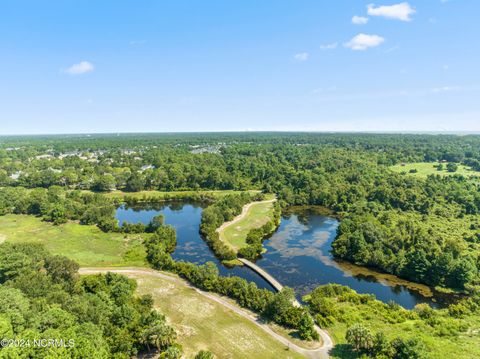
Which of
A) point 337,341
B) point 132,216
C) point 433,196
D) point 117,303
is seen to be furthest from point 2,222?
point 433,196

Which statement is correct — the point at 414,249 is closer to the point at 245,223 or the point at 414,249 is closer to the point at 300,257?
the point at 300,257

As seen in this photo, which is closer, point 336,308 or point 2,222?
point 336,308

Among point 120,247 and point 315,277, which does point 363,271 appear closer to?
point 315,277

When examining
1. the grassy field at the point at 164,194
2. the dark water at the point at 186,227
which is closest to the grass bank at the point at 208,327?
the dark water at the point at 186,227

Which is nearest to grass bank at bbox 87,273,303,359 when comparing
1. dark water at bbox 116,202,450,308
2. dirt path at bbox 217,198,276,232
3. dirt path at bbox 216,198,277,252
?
dark water at bbox 116,202,450,308

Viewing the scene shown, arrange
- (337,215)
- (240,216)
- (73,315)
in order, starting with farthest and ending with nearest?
1. (337,215)
2. (240,216)
3. (73,315)

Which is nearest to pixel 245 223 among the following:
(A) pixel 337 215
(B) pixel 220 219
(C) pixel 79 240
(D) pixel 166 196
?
(B) pixel 220 219

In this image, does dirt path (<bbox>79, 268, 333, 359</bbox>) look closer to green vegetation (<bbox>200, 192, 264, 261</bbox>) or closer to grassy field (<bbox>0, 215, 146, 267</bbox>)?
grassy field (<bbox>0, 215, 146, 267</bbox>)

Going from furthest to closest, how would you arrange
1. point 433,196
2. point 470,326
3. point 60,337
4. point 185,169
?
point 185,169, point 433,196, point 470,326, point 60,337
